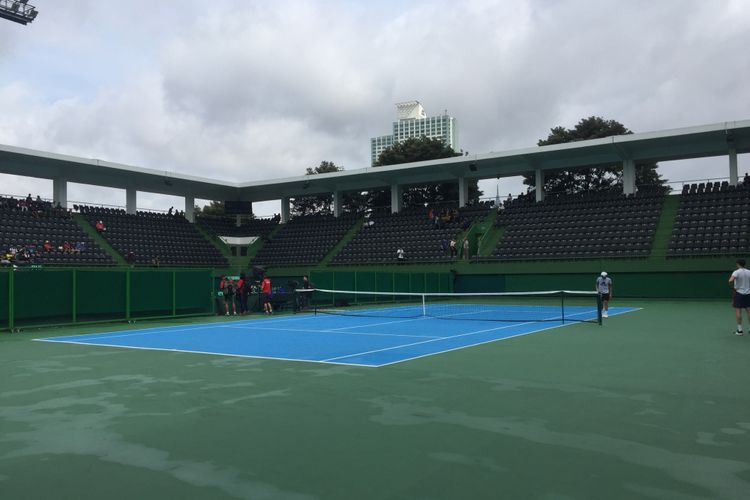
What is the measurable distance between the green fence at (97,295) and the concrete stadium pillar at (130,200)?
24.0 metres

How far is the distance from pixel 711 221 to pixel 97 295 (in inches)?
1272

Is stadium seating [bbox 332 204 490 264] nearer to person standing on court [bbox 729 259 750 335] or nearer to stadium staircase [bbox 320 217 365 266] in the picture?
stadium staircase [bbox 320 217 365 266]

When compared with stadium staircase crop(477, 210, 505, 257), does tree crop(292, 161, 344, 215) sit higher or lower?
higher

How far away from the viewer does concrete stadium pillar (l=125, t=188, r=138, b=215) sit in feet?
148

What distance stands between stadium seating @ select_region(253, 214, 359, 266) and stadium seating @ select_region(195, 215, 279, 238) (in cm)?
143

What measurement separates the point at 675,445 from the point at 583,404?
1.70 meters

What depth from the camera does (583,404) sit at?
6980 millimetres

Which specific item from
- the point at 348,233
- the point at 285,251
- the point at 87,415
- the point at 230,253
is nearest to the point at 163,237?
Result: the point at 230,253

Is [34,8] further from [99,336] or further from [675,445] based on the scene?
[675,445]

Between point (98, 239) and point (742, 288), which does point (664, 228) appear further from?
point (98, 239)

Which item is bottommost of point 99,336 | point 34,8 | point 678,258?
point 99,336

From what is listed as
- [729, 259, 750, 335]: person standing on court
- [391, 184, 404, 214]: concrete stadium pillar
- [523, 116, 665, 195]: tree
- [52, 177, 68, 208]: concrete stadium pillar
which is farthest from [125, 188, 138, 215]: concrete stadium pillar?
[729, 259, 750, 335]: person standing on court

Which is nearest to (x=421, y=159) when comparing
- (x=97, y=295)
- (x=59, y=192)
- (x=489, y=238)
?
(x=489, y=238)

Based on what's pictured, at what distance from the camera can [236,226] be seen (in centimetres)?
5269
